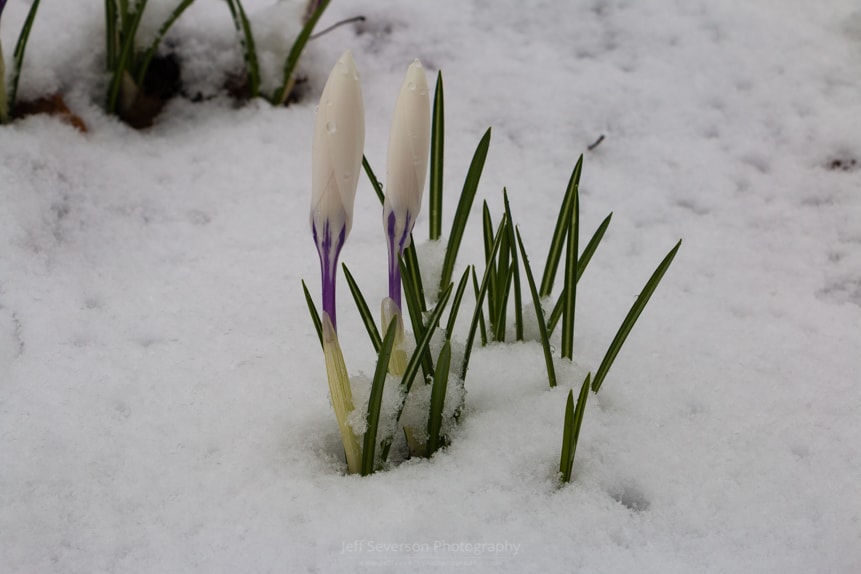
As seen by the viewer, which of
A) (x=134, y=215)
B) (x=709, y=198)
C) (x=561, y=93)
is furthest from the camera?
(x=561, y=93)

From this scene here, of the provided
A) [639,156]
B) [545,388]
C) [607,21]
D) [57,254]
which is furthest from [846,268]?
[57,254]

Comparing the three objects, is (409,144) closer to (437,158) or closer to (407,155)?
(407,155)

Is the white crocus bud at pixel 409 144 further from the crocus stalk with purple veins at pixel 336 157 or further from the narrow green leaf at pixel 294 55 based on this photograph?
the narrow green leaf at pixel 294 55

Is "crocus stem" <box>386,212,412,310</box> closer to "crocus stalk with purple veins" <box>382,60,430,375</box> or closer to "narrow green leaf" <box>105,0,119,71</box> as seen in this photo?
"crocus stalk with purple veins" <box>382,60,430,375</box>

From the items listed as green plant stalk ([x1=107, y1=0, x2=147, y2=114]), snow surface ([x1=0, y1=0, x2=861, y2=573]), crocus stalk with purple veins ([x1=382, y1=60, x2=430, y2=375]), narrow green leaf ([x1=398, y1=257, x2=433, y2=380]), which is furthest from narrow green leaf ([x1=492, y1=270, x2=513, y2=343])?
green plant stalk ([x1=107, y1=0, x2=147, y2=114])

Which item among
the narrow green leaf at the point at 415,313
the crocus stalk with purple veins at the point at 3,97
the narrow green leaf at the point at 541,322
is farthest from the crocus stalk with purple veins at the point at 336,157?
the crocus stalk with purple veins at the point at 3,97

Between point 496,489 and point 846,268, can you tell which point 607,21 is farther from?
point 496,489
